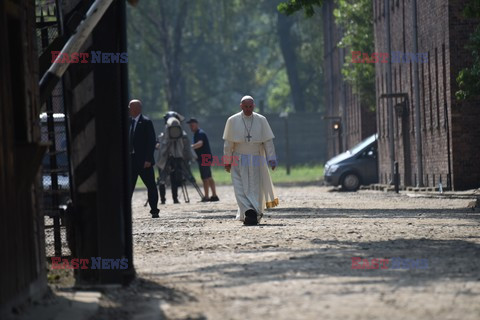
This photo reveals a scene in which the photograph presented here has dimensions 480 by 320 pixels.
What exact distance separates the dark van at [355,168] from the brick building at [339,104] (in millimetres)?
10100

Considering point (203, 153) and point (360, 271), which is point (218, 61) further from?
A: point (360, 271)

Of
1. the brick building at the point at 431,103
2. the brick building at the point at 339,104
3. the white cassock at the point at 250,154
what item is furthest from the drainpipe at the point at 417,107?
the white cassock at the point at 250,154

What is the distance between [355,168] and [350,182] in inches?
44.8

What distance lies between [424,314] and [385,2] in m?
37.6

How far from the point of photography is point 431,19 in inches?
1522

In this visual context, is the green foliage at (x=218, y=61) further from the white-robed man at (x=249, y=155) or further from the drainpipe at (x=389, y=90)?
the white-robed man at (x=249, y=155)

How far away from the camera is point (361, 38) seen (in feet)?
179

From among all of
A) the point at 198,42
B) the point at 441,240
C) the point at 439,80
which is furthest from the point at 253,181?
the point at 198,42

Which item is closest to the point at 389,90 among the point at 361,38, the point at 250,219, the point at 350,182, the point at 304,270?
the point at 350,182

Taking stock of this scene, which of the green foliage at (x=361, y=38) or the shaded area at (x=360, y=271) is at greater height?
the green foliage at (x=361, y=38)

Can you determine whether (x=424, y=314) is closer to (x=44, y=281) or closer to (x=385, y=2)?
(x=44, y=281)

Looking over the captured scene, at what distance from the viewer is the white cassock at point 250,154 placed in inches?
843

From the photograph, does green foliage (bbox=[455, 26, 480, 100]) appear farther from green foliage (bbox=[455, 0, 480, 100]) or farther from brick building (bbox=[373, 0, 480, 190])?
brick building (bbox=[373, 0, 480, 190])

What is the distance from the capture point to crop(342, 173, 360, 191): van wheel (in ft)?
147
